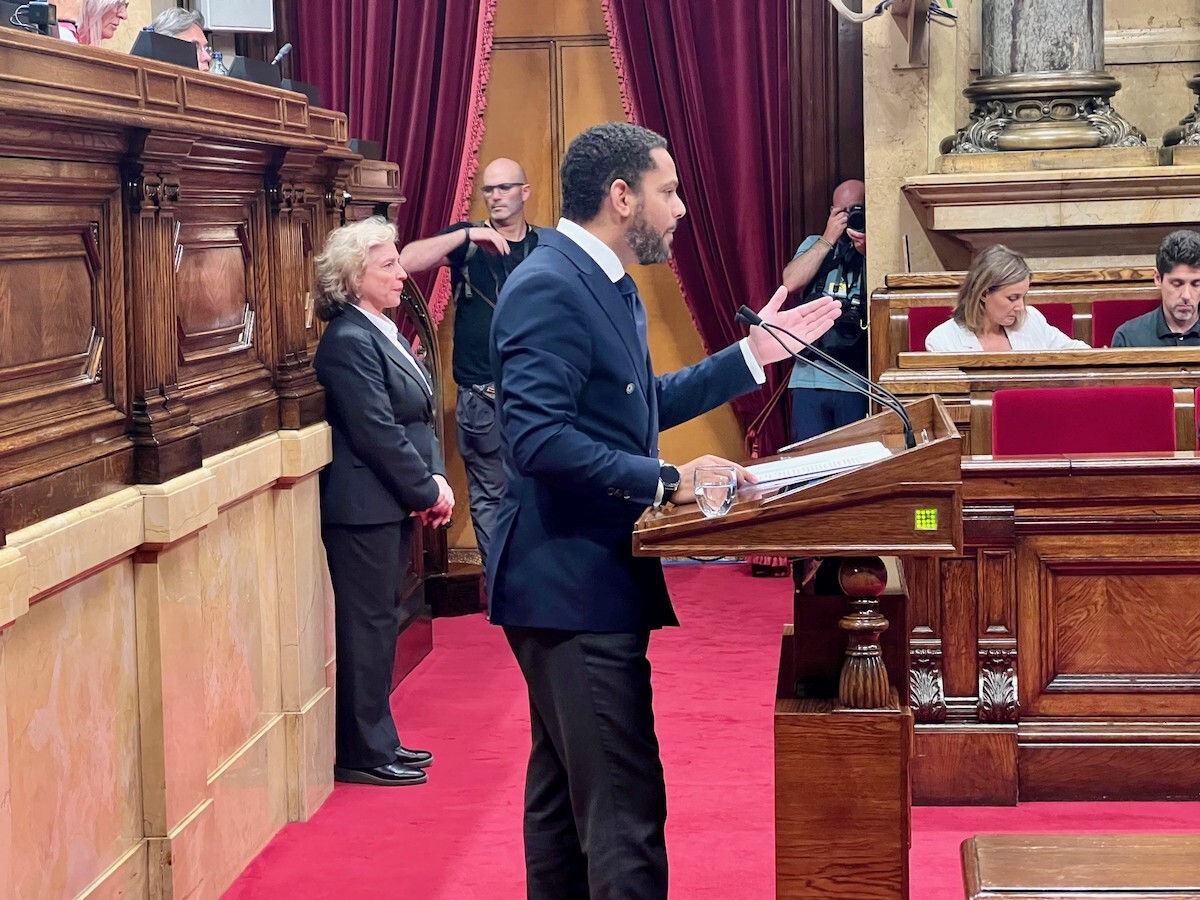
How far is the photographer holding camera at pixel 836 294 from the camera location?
6496mm

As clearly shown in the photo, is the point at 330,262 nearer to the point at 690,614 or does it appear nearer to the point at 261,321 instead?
the point at 261,321

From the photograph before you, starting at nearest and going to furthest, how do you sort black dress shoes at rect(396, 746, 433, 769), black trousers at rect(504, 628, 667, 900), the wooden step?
1. the wooden step
2. black trousers at rect(504, 628, 667, 900)
3. black dress shoes at rect(396, 746, 433, 769)

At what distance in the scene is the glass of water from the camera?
2.36m

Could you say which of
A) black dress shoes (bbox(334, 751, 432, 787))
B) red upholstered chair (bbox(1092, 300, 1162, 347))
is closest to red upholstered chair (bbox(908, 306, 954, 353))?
red upholstered chair (bbox(1092, 300, 1162, 347))

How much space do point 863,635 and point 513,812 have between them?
1.86m

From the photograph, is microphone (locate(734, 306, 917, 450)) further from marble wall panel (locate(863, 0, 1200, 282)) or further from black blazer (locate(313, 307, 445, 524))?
marble wall panel (locate(863, 0, 1200, 282))

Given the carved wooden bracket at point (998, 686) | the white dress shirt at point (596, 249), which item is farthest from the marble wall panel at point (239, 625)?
the carved wooden bracket at point (998, 686)

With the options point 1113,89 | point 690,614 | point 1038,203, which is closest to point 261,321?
point 690,614

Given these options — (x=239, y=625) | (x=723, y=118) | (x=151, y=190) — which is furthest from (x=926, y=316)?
(x=151, y=190)

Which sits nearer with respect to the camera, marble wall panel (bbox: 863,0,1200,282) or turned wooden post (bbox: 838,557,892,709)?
turned wooden post (bbox: 838,557,892,709)

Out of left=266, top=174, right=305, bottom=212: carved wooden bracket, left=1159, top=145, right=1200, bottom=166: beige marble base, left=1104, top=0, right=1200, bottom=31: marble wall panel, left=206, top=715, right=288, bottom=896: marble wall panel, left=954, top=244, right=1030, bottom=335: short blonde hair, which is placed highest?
left=1104, top=0, right=1200, bottom=31: marble wall panel

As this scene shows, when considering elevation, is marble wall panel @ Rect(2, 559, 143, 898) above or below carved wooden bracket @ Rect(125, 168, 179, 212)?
below

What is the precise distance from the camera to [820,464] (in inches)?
97.1

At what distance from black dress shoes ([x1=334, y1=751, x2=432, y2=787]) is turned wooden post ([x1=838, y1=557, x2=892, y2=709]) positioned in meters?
2.13
